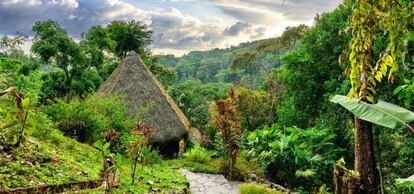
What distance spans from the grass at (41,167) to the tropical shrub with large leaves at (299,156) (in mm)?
6202

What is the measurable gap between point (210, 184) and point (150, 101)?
6.45 meters

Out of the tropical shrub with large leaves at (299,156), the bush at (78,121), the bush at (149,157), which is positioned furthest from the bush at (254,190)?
the bush at (78,121)

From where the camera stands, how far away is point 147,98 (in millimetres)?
15859

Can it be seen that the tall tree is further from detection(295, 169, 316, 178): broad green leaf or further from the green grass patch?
the green grass patch

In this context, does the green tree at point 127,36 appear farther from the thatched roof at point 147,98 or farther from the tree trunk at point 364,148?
the tree trunk at point 364,148

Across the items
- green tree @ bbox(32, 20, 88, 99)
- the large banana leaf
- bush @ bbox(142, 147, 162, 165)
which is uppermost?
green tree @ bbox(32, 20, 88, 99)

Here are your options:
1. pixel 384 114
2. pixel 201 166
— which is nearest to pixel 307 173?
pixel 201 166

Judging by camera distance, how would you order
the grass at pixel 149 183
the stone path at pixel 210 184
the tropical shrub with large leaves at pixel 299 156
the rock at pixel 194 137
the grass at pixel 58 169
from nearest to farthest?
1. the grass at pixel 58 169
2. the grass at pixel 149 183
3. the stone path at pixel 210 184
4. the tropical shrub with large leaves at pixel 299 156
5. the rock at pixel 194 137

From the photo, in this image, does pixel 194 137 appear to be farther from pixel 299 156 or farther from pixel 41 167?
pixel 41 167

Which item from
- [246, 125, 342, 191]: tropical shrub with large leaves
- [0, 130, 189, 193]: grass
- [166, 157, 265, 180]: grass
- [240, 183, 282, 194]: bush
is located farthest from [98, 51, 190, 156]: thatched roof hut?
[0, 130, 189, 193]: grass

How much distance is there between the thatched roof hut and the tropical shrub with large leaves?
376 cm

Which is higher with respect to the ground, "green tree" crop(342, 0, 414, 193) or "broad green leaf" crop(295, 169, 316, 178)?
"green tree" crop(342, 0, 414, 193)

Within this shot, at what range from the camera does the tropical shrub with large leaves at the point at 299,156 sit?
38.0 feet

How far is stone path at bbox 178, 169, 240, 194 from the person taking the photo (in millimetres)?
9344
